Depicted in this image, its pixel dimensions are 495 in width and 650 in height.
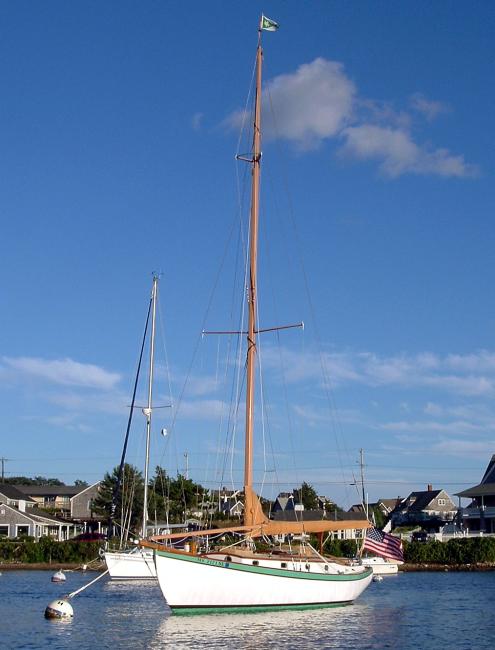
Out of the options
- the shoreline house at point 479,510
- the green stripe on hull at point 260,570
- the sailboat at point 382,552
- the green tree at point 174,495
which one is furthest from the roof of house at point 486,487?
the green stripe on hull at point 260,570

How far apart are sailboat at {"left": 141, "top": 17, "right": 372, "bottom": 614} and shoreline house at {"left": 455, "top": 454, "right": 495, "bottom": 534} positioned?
52242mm

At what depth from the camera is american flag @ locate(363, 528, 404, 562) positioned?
224 ft

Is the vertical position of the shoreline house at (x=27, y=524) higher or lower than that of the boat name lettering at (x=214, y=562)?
higher

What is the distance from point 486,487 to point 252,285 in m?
63.8

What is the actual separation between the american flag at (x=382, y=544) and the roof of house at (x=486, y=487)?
26.9 meters

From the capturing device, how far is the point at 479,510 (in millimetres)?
99125

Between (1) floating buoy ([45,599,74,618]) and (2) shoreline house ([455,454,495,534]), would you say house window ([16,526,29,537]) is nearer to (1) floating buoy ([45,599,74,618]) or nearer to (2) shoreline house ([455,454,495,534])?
(2) shoreline house ([455,454,495,534])

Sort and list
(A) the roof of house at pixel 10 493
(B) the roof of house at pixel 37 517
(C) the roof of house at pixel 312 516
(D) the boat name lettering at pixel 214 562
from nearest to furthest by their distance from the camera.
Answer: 1. (D) the boat name lettering at pixel 214 562
2. (B) the roof of house at pixel 37 517
3. (A) the roof of house at pixel 10 493
4. (C) the roof of house at pixel 312 516

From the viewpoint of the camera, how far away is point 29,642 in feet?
118

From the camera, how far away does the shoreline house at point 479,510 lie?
3853 inches

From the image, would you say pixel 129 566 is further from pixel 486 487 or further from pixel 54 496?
pixel 54 496

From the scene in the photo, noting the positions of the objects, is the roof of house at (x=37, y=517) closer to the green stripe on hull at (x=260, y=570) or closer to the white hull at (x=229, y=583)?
the green stripe on hull at (x=260, y=570)

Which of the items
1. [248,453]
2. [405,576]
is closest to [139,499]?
[405,576]

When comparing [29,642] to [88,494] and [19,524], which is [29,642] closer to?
[19,524]
